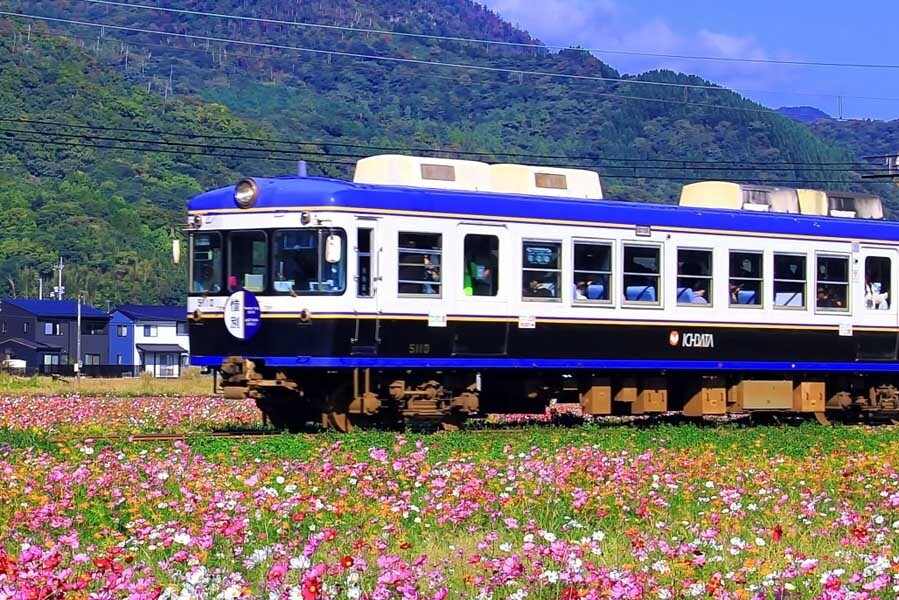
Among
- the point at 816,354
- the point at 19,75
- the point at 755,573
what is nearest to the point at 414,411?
the point at 816,354

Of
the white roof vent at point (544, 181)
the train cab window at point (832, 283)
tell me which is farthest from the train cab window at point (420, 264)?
the train cab window at point (832, 283)

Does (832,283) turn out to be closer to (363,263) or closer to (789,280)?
(789,280)

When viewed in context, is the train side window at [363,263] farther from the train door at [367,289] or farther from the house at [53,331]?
the house at [53,331]

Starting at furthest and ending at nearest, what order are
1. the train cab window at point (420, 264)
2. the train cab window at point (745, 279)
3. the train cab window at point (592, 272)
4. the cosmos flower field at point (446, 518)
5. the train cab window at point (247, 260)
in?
the train cab window at point (745, 279), the train cab window at point (592, 272), the train cab window at point (247, 260), the train cab window at point (420, 264), the cosmos flower field at point (446, 518)

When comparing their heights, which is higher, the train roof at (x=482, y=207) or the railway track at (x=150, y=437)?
the train roof at (x=482, y=207)

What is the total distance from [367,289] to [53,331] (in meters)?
96.4

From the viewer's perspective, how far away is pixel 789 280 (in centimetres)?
2466

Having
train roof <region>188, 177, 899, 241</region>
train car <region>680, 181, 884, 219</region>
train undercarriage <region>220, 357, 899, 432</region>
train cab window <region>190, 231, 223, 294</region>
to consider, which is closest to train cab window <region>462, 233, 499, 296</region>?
train roof <region>188, 177, 899, 241</region>

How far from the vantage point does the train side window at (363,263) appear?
20.0 metres

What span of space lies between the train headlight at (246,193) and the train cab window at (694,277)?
22.9 ft

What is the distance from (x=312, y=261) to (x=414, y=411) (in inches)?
104

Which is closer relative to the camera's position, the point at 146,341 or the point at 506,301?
the point at 506,301

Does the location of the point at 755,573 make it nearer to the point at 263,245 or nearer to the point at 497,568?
the point at 497,568

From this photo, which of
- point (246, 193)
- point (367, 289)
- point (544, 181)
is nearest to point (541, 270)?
point (544, 181)
